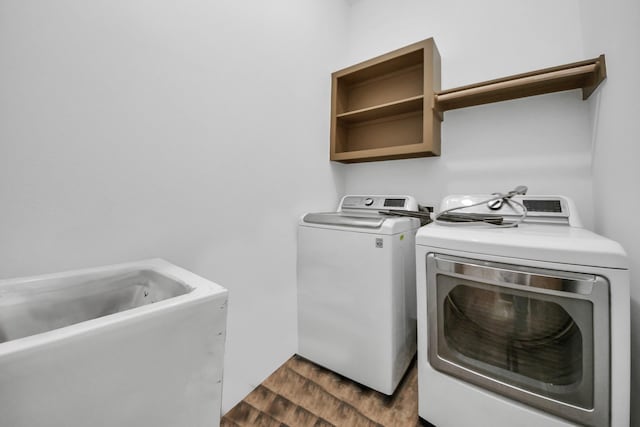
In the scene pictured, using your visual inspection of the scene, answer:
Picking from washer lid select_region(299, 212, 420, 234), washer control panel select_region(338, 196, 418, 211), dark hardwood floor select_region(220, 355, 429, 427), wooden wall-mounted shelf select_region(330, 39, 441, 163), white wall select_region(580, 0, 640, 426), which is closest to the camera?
white wall select_region(580, 0, 640, 426)

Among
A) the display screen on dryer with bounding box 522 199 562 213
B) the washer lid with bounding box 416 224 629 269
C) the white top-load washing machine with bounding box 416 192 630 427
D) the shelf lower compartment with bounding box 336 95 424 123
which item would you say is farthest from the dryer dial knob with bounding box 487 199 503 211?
the shelf lower compartment with bounding box 336 95 424 123

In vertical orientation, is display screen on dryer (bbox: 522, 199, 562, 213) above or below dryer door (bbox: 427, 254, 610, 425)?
above

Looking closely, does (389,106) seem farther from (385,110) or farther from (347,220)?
(347,220)

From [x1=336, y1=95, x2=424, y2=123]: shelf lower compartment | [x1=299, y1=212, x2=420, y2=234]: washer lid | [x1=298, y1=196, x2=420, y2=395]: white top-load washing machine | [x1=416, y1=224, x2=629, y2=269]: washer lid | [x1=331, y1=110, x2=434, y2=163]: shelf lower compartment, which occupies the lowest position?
[x1=298, y1=196, x2=420, y2=395]: white top-load washing machine

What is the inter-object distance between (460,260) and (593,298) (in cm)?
35

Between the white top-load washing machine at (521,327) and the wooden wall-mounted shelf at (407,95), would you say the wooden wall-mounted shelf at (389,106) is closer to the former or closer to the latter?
the wooden wall-mounted shelf at (407,95)

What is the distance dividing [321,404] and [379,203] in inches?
47.9

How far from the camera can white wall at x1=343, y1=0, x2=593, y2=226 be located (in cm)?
133

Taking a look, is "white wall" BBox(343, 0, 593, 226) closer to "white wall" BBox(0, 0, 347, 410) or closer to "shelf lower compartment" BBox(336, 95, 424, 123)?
"shelf lower compartment" BBox(336, 95, 424, 123)

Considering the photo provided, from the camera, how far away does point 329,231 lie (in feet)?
4.56

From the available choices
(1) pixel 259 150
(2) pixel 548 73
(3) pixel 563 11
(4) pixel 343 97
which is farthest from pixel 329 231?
(3) pixel 563 11

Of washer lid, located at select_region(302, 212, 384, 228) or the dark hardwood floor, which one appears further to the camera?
washer lid, located at select_region(302, 212, 384, 228)

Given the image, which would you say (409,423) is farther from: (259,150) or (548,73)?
(548,73)

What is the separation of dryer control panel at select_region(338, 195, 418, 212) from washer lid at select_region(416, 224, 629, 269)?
608 mm
